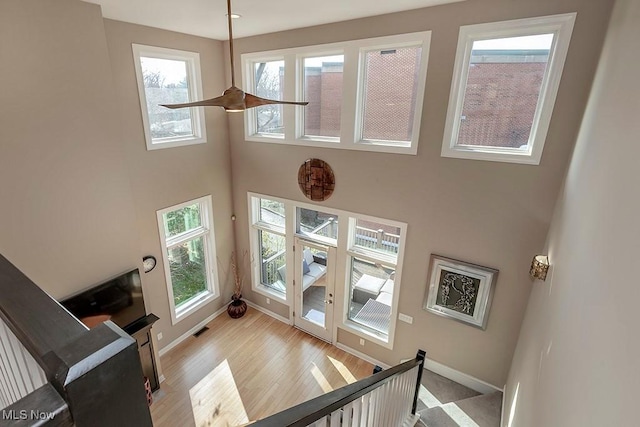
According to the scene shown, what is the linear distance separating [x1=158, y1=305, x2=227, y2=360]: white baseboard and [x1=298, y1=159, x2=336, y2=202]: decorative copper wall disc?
3347 mm

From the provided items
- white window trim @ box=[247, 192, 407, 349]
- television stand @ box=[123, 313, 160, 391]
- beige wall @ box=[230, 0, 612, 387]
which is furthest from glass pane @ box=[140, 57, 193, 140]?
television stand @ box=[123, 313, 160, 391]

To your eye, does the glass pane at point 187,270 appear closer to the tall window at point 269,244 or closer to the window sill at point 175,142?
the tall window at point 269,244

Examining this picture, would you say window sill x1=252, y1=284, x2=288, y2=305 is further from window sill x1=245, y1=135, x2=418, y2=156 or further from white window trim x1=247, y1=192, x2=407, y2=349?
window sill x1=245, y1=135, x2=418, y2=156

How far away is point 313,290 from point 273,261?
40.7 inches

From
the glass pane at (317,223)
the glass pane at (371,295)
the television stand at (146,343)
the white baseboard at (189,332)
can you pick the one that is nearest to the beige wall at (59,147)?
the television stand at (146,343)

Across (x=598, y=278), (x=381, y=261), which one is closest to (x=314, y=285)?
(x=381, y=261)

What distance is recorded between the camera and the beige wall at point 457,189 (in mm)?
3268

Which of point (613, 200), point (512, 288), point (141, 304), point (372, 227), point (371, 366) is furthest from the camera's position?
point (371, 366)

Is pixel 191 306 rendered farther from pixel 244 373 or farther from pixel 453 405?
pixel 453 405

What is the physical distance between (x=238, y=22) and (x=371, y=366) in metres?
5.75

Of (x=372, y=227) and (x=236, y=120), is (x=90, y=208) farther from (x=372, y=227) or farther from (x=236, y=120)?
(x=372, y=227)

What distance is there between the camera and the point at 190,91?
527 cm

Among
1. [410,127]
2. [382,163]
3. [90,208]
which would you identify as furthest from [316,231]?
[90,208]

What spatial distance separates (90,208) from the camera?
382 centimetres
